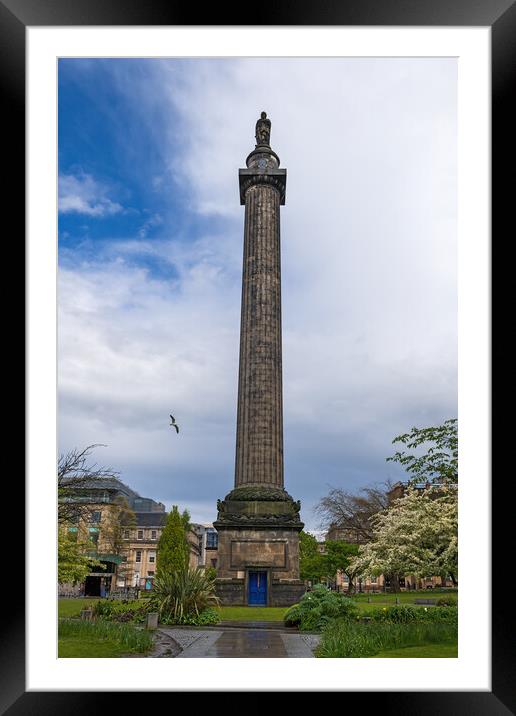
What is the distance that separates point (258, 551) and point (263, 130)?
92.9 feet

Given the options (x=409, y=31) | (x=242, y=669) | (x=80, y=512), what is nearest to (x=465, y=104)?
(x=409, y=31)

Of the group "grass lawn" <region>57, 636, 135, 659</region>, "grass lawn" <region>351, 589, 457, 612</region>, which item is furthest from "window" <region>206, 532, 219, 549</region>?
"grass lawn" <region>57, 636, 135, 659</region>

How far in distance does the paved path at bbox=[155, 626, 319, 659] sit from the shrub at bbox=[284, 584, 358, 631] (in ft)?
2.81

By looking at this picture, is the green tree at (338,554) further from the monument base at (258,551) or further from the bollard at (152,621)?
the bollard at (152,621)

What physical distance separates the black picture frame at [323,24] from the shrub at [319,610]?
11236 mm

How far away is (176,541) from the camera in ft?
153

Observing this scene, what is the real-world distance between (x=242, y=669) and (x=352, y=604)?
11411mm

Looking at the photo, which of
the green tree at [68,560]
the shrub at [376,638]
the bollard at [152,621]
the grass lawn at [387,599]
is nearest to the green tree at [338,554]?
the grass lawn at [387,599]

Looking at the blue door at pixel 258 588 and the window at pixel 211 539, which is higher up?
the blue door at pixel 258 588

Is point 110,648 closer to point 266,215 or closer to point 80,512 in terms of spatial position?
point 80,512

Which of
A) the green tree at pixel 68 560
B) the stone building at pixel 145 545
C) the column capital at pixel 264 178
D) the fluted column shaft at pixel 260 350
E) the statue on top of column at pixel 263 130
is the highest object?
the statue on top of column at pixel 263 130

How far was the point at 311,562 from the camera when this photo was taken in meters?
59.4

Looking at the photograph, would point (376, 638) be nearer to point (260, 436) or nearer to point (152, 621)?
point (152, 621)

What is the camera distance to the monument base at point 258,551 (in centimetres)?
3197
